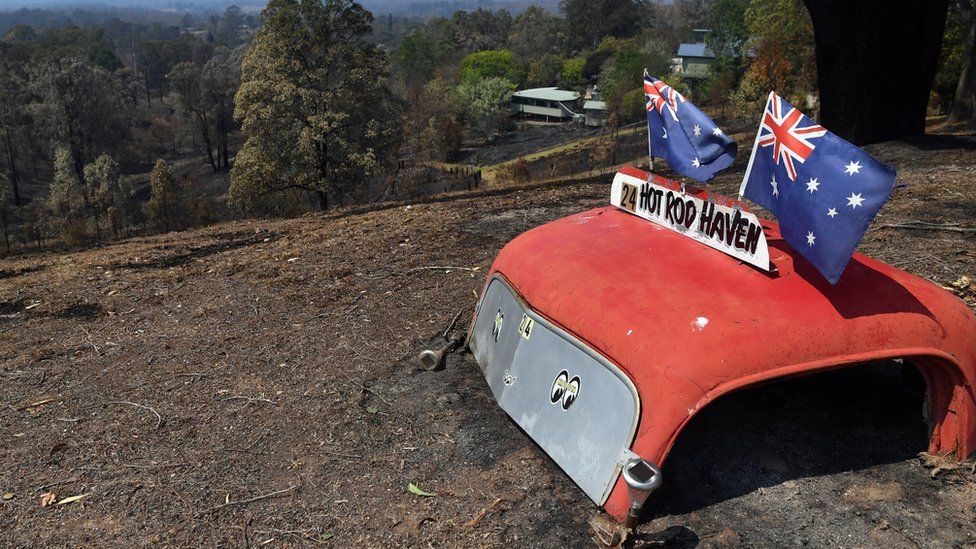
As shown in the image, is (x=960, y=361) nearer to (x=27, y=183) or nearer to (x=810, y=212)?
(x=810, y=212)

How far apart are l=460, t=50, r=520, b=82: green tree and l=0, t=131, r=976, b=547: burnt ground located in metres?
74.8

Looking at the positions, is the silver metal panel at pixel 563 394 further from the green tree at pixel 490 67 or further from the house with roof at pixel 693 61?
the green tree at pixel 490 67

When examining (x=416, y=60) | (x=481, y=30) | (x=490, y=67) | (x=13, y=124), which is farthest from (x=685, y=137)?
(x=481, y=30)

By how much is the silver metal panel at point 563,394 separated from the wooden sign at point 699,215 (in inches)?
49.4

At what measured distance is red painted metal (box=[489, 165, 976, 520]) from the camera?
13.5 ft

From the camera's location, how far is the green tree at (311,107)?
2091 cm

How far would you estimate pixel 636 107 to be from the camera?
200 ft

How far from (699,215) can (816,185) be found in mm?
1045

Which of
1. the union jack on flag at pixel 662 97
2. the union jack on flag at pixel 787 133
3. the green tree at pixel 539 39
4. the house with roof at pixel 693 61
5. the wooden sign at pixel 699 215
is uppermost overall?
the green tree at pixel 539 39

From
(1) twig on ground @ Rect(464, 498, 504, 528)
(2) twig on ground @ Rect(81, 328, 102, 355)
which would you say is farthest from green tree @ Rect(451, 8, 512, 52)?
(1) twig on ground @ Rect(464, 498, 504, 528)

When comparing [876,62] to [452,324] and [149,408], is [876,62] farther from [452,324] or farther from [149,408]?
[149,408]

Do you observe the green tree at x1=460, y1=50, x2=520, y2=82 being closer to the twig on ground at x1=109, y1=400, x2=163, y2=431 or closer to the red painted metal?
the twig on ground at x1=109, y1=400, x2=163, y2=431

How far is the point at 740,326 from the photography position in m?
4.23

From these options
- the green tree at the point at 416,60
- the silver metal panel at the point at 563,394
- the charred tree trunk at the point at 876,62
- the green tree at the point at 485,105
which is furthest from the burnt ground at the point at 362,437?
the green tree at the point at 416,60
